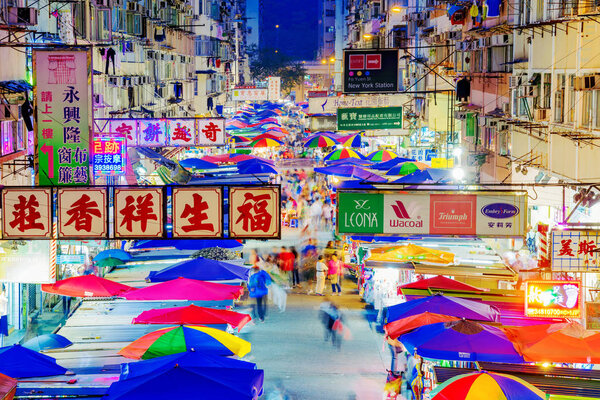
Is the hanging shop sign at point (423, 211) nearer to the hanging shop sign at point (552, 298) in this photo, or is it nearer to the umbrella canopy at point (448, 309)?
the hanging shop sign at point (552, 298)

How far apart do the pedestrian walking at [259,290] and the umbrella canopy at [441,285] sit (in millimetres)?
4109

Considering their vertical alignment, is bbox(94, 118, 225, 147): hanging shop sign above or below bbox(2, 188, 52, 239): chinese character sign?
above

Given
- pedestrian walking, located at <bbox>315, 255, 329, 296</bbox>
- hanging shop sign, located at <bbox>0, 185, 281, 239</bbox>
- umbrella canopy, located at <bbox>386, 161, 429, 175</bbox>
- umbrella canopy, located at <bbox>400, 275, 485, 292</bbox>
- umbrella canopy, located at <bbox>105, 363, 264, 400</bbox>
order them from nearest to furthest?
1. umbrella canopy, located at <bbox>105, 363, 264, 400</bbox>
2. hanging shop sign, located at <bbox>0, 185, 281, 239</bbox>
3. umbrella canopy, located at <bbox>400, 275, 485, 292</bbox>
4. pedestrian walking, located at <bbox>315, 255, 329, 296</bbox>
5. umbrella canopy, located at <bbox>386, 161, 429, 175</bbox>

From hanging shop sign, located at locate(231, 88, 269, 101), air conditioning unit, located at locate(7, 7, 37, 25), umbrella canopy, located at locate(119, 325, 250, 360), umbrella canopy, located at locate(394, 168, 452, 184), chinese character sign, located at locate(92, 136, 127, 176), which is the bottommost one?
umbrella canopy, located at locate(119, 325, 250, 360)

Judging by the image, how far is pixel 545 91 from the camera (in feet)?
58.2

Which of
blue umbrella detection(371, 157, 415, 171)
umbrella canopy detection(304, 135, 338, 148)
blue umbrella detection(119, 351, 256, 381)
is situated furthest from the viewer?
umbrella canopy detection(304, 135, 338, 148)

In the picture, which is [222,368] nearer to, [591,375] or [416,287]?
[591,375]

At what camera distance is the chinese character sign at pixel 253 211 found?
38.9 ft

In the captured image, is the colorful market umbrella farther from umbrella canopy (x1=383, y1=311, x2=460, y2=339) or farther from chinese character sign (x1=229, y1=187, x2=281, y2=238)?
chinese character sign (x1=229, y1=187, x2=281, y2=238)

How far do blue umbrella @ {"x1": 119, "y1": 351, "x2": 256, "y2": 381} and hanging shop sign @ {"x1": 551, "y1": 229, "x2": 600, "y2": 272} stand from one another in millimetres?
5432

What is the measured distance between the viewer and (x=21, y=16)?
14914 mm

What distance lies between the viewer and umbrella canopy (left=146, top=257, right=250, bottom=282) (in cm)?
1655

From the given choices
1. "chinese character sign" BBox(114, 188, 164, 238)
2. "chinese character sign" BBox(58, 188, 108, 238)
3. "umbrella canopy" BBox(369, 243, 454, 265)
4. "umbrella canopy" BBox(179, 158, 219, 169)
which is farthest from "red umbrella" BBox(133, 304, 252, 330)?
"umbrella canopy" BBox(179, 158, 219, 169)

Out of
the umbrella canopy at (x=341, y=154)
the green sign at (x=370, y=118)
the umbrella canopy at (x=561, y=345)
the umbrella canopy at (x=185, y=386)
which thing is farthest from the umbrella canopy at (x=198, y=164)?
the umbrella canopy at (x=185, y=386)
